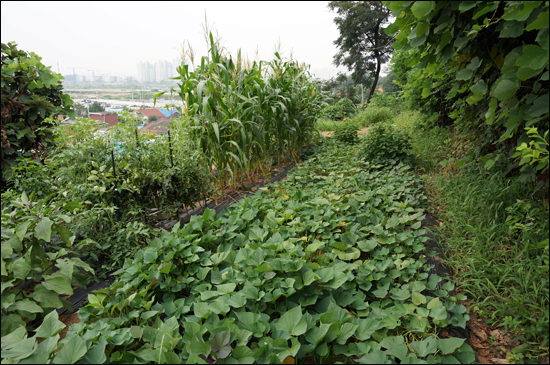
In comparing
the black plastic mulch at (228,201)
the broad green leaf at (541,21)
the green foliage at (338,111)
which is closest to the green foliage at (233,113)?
the black plastic mulch at (228,201)

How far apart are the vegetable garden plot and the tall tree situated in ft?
50.5

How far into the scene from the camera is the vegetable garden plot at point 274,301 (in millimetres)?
1153

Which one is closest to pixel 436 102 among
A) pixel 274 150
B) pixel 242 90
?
pixel 274 150

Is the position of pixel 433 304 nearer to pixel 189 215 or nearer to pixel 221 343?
pixel 221 343

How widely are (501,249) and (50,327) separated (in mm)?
2472

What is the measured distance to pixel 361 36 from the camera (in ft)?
53.7

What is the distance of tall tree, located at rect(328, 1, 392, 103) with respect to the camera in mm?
15188

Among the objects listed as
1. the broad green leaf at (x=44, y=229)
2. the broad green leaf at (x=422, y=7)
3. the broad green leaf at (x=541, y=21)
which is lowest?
the broad green leaf at (x=44, y=229)

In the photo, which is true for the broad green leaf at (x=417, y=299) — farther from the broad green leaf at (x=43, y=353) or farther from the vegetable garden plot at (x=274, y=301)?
the broad green leaf at (x=43, y=353)

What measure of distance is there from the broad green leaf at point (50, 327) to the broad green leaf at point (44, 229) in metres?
0.38

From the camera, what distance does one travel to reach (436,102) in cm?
447

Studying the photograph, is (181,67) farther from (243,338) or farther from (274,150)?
(243,338)

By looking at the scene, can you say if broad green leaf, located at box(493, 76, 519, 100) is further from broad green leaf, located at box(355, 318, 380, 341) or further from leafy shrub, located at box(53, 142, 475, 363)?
Result: broad green leaf, located at box(355, 318, 380, 341)

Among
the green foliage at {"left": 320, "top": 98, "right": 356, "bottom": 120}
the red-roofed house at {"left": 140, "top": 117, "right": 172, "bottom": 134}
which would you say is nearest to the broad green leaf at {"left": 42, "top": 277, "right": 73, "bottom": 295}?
the red-roofed house at {"left": 140, "top": 117, "right": 172, "bottom": 134}
